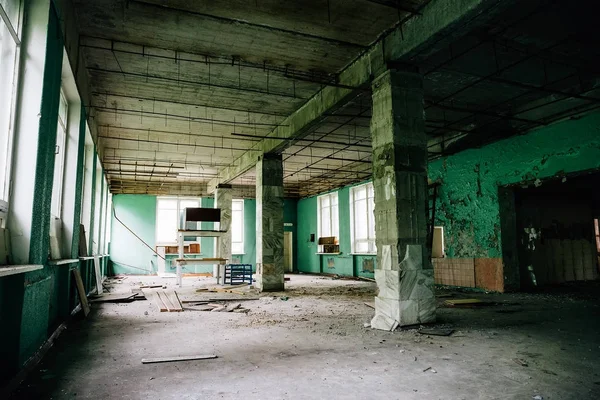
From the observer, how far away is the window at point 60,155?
614cm

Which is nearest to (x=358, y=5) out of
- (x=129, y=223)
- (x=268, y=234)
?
(x=268, y=234)

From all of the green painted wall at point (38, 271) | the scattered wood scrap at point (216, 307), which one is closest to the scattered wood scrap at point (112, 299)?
the scattered wood scrap at point (216, 307)

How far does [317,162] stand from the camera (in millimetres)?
14227

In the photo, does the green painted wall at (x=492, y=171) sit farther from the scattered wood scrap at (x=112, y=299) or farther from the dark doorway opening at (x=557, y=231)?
the scattered wood scrap at (x=112, y=299)

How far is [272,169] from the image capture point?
11500mm

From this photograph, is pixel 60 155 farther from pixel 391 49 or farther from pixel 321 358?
pixel 391 49

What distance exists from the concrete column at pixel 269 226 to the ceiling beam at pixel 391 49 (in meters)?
1.59

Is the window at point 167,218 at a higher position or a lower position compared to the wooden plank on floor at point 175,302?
higher

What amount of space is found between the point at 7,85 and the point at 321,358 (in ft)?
12.8

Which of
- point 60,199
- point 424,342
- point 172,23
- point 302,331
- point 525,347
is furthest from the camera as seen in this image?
point 60,199

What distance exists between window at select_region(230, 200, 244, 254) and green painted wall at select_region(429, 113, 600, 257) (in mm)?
11252

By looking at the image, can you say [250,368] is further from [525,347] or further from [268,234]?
[268,234]

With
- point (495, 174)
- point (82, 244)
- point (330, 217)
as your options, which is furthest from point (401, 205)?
point (330, 217)

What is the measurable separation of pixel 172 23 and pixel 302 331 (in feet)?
15.8
